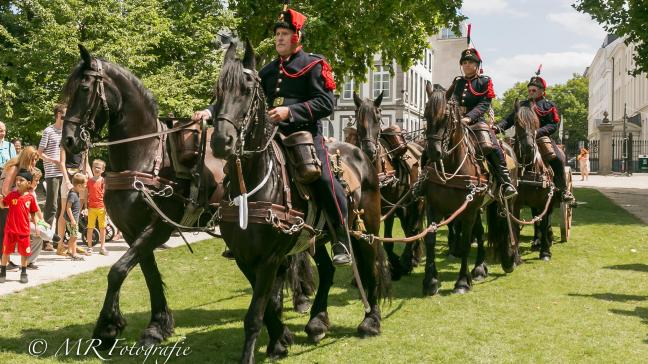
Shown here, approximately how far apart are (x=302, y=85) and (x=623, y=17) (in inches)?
922

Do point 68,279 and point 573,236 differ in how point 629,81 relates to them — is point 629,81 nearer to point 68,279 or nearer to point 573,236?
point 573,236

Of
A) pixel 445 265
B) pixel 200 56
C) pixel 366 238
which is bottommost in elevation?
pixel 445 265

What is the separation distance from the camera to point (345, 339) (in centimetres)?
787

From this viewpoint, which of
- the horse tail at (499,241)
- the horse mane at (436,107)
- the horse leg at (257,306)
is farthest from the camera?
the horse tail at (499,241)

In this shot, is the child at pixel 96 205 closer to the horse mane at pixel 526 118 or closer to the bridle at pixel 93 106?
the bridle at pixel 93 106

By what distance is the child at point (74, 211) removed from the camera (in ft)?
44.9

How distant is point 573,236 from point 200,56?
20099 mm

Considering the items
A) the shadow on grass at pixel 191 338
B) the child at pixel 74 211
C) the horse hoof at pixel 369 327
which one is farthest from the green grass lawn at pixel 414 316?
the child at pixel 74 211

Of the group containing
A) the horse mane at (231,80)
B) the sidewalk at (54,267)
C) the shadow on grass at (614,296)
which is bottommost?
the shadow on grass at (614,296)

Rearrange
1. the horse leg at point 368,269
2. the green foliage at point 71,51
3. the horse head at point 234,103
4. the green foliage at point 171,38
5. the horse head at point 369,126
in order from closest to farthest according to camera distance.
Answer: the horse head at point 234,103
the horse leg at point 368,269
the horse head at point 369,126
the green foliage at point 71,51
the green foliage at point 171,38

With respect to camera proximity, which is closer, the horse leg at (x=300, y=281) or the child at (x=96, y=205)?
the horse leg at (x=300, y=281)

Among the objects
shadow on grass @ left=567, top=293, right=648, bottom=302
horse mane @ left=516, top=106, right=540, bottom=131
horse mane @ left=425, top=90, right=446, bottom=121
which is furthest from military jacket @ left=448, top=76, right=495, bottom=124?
shadow on grass @ left=567, top=293, right=648, bottom=302

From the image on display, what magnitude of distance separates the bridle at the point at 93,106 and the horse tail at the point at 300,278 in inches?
125

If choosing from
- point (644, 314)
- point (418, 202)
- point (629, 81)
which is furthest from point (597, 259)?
point (629, 81)
